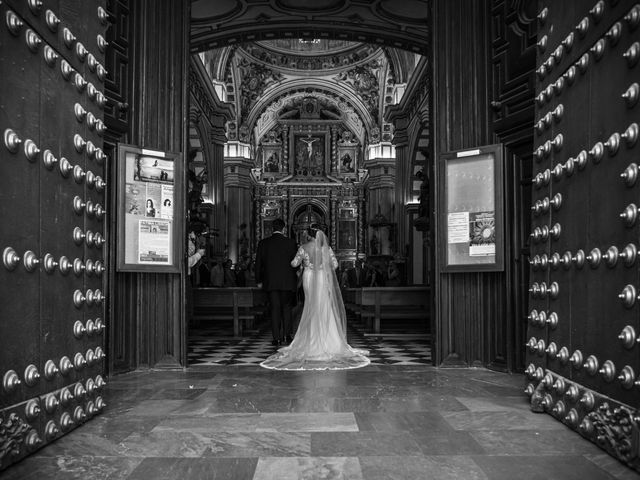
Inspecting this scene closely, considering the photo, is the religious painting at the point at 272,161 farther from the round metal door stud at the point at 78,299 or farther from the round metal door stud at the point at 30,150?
the round metal door stud at the point at 30,150

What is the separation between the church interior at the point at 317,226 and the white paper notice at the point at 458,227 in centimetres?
2

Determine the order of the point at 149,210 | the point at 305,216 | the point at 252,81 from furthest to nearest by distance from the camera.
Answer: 1. the point at 305,216
2. the point at 252,81
3. the point at 149,210

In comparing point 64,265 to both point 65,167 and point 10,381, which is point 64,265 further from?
point 10,381

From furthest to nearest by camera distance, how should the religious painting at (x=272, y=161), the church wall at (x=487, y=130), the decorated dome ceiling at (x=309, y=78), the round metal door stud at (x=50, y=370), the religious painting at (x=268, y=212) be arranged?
the religious painting at (x=272, y=161) < the religious painting at (x=268, y=212) < the decorated dome ceiling at (x=309, y=78) < the church wall at (x=487, y=130) < the round metal door stud at (x=50, y=370)

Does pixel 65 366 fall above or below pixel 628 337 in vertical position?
below

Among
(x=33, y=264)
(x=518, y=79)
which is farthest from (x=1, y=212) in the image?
(x=518, y=79)

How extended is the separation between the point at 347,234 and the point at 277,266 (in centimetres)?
2621

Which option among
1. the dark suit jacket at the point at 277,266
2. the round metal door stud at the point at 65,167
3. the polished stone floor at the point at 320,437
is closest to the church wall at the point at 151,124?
the polished stone floor at the point at 320,437

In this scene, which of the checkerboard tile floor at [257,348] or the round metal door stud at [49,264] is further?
the checkerboard tile floor at [257,348]

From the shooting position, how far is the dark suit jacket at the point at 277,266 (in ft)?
26.7

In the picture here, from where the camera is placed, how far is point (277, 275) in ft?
26.7

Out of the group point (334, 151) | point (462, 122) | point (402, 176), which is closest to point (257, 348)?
point (462, 122)

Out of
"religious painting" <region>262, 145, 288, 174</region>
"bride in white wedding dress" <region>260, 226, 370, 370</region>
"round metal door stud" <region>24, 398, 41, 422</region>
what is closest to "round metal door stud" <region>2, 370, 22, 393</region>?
"round metal door stud" <region>24, 398, 41, 422</region>

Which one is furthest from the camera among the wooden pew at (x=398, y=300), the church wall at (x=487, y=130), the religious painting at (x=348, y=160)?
the religious painting at (x=348, y=160)
